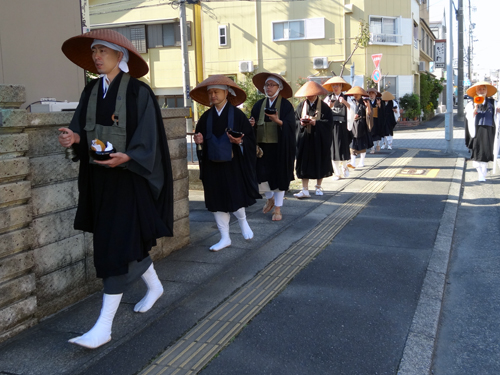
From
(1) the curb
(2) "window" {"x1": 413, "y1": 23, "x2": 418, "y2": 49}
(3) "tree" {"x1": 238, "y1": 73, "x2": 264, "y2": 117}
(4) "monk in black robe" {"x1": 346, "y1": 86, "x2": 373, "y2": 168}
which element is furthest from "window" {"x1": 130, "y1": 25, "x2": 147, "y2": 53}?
(1) the curb

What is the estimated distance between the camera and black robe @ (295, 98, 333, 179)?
9.05 metres

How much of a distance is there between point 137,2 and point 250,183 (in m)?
29.2

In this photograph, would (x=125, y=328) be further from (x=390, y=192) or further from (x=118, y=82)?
(x=390, y=192)

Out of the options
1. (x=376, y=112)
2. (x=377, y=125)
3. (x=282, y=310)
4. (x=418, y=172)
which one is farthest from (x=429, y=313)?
(x=377, y=125)

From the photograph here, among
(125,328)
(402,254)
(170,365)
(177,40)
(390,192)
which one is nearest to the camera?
(170,365)

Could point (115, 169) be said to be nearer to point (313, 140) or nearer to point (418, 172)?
point (313, 140)

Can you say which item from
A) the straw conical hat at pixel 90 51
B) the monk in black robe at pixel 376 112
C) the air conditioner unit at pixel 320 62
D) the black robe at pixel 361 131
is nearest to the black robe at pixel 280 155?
the straw conical hat at pixel 90 51

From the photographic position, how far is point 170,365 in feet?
11.2

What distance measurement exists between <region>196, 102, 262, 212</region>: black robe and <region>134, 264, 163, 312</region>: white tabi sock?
5.75 feet

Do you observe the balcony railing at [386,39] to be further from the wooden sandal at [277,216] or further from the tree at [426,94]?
Answer: the wooden sandal at [277,216]

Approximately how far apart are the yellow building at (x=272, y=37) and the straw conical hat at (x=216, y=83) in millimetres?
24897

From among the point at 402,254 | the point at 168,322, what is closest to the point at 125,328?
the point at 168,322

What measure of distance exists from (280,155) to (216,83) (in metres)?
1.91

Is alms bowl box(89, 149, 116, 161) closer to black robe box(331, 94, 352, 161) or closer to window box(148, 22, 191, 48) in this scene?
black robe box(331, 94, 352, 161)
